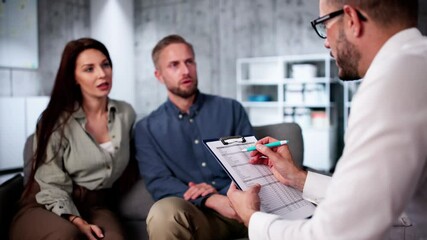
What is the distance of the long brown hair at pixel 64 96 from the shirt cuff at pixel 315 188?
3.81 feet

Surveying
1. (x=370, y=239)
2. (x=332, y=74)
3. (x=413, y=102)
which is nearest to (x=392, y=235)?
(x=370, y=239)

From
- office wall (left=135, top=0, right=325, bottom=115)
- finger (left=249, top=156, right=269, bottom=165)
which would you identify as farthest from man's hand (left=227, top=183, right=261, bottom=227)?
office wall (left=135, top=0, right=325, bottom=115)

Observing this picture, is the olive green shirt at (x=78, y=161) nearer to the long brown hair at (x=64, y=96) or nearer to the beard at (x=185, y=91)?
the long brown hair at (x=64, y=96)

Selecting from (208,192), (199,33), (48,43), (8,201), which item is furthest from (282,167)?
(199,33)

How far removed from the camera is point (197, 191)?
1.76 m

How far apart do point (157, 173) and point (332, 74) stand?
447cm

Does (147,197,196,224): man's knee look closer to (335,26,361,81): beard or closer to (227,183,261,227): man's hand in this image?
(227,183,261,227): man's hand

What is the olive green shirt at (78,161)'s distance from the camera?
1796 millimetres

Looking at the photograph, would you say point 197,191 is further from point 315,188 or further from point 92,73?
point 92,73

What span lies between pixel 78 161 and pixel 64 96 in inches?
13.4

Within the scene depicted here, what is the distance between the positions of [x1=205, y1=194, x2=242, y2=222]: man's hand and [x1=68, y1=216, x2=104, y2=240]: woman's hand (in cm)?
45

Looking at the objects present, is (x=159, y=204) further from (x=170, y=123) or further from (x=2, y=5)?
(x=2, y=5)

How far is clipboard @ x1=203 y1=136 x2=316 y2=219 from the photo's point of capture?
3.71 ft

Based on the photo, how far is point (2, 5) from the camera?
5531 mm
